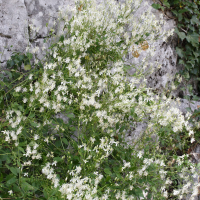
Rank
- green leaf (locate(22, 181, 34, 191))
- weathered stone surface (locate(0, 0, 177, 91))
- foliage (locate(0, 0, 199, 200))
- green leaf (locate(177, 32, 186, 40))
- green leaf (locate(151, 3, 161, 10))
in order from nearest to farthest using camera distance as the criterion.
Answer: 1. green leaf (locate(22, 181, 34, 191))
2. foliage (locate(0, 0, 199, 200))
3. weathered stone surface (locate(0, 0, 177, 91))
4. green leaf (locate(151, 3, 161, 10))
5. green leaf (locate(177, 32, 186, 40))

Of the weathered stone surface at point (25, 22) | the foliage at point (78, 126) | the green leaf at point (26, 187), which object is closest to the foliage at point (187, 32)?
the foliage at point (78, 126)

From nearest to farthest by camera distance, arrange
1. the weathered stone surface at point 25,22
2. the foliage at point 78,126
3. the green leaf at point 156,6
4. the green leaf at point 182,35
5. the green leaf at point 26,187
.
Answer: the green leaf at point 26,187, the foliage at point 78,126, the weathered stone surface at point 25,22, the green leaf at point 156,6, the green leaf at point 182,35

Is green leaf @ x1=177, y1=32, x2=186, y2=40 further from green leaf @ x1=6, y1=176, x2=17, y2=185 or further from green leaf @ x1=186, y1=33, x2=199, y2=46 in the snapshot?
green leaf @ x1=6, y1=176, x2=17, y2=185

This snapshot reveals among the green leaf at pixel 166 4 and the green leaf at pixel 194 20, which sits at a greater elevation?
the green leaf at pixel 166 4

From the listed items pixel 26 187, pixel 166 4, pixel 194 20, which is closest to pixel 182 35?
pixel 194 20

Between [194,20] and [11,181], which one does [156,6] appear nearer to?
[194,20]

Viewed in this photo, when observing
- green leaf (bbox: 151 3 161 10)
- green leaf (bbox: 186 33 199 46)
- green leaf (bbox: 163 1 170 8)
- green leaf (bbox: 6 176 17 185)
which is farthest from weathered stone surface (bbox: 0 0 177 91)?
green leaf (bbox: 186 33 199 46)

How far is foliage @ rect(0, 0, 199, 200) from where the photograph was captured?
1.55m

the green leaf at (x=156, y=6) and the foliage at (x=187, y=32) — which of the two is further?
the foliage at (x=187, y=32)

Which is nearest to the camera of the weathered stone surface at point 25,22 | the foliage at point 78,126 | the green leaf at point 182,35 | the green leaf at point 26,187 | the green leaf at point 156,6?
the green leaf at point 26,187

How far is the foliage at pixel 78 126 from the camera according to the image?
155 centimetres

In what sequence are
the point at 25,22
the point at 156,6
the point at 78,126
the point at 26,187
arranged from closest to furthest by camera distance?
the point at 26,187 → the point at 78,126 → the point at 25,22 → the point at 156,6

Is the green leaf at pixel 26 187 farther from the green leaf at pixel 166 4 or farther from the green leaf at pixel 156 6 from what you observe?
the green leaf at pixel 166 4

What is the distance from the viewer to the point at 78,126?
1.78 meters
